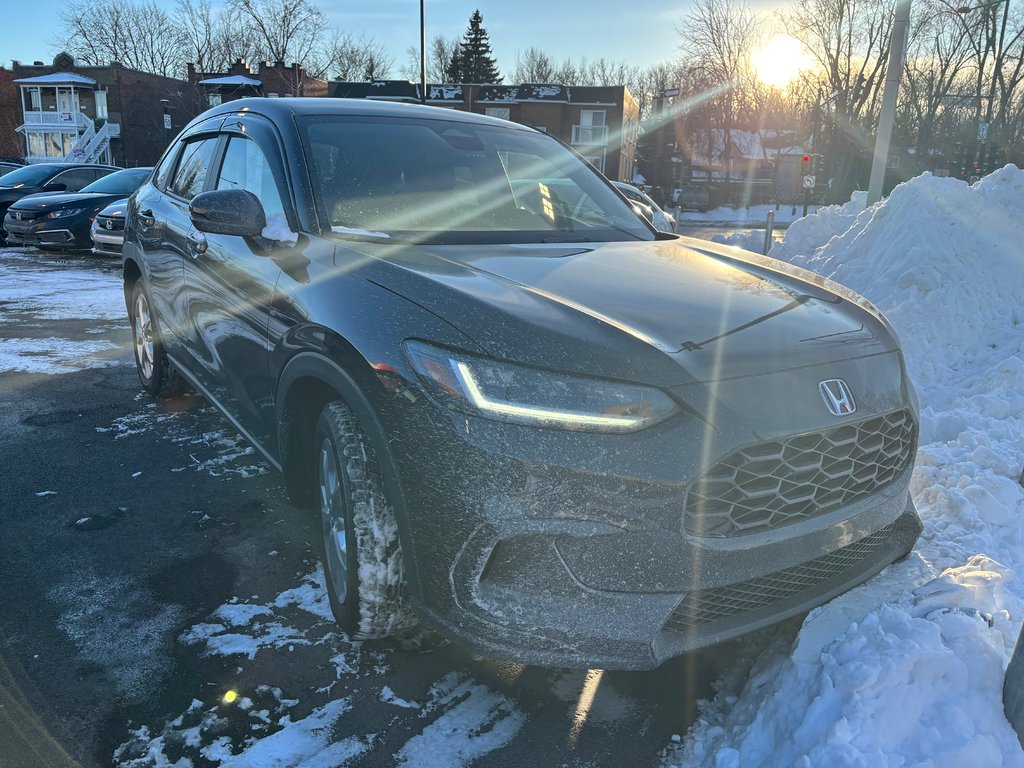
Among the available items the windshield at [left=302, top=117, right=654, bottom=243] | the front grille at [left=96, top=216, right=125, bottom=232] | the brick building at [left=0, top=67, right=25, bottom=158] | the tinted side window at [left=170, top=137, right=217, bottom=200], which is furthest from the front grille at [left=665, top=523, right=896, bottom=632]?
the brick building at [left=0, top=67, right=25, bottom=158]

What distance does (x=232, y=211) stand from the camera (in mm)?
2855

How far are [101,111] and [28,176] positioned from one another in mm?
39145

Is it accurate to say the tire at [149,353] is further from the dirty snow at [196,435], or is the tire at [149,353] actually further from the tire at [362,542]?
the tire at [362,542]

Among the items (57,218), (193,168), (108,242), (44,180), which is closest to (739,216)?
(44,180)

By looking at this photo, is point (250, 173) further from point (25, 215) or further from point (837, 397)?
point (25, 215)

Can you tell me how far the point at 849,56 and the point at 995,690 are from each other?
43.6m

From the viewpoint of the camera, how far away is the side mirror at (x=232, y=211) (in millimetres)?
2865

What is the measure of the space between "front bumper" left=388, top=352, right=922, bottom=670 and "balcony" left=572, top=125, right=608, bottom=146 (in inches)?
1776

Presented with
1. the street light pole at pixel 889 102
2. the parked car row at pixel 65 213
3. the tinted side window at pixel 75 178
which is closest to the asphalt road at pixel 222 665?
the street light pole at pixel 889 102

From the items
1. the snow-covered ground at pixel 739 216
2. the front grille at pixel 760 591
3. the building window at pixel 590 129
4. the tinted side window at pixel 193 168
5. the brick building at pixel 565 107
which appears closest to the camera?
the front grille at pixel 760 591

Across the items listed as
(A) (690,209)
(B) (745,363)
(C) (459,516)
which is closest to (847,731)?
(B) (745,363)

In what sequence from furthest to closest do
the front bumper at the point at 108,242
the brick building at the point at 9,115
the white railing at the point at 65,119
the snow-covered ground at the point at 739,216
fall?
the brick building at the point at 9,115
the white railing at the point at 65,119
the snow-covered ground at the point at 739,216
the front bumper at the point at 108,242

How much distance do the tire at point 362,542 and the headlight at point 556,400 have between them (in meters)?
0.48

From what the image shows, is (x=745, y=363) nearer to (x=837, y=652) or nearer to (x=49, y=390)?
(x=837, y=652)
